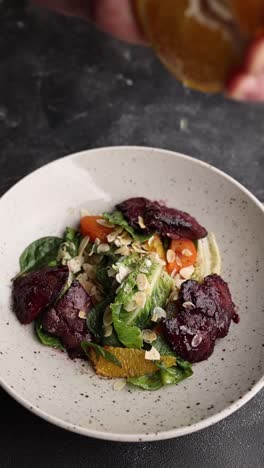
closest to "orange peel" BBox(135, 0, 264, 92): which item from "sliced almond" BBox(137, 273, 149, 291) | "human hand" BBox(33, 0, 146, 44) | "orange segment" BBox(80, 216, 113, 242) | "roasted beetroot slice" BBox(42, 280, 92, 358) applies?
"human hand" BBox(33, 0, 146, 44)

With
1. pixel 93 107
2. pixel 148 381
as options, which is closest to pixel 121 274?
pixel 148 381

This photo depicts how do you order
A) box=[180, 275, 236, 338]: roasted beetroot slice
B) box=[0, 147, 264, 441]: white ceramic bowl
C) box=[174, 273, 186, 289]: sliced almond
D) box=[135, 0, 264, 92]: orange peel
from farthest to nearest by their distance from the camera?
box=[174, 273, 186, 289]: sliced almond → box=[180, 275, 236, 338]: roasted beetroot slice → box=[0, 147, 264, 441]: white ceramic bowl → box=[135, 0, 264, 92]: orange peel

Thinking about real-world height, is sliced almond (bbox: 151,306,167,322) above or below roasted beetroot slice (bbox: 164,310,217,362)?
below

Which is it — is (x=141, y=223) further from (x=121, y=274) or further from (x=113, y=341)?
(x=113, y=341)

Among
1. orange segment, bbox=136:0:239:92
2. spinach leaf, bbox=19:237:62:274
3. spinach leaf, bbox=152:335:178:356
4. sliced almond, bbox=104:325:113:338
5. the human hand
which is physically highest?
orange segment, bbox=136:0:239:92

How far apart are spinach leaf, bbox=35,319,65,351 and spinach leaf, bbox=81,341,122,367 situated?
4.1 inches

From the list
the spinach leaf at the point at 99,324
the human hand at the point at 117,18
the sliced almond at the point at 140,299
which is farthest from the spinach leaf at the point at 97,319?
the human hand at the point at 117,18

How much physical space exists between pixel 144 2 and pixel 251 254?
1.44 metres

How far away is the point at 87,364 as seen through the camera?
7.98ft

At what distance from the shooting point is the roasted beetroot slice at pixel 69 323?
2.43 metres

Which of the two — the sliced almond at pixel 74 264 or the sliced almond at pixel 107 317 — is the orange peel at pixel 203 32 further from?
the sliced almond at pixel 74 264

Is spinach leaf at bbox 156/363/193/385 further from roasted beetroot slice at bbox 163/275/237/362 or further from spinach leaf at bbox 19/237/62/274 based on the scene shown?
spinach leaf at bbox 19/237/62/274

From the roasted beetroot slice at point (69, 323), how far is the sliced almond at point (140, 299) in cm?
20

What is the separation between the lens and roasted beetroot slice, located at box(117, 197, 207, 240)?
2686 mm
